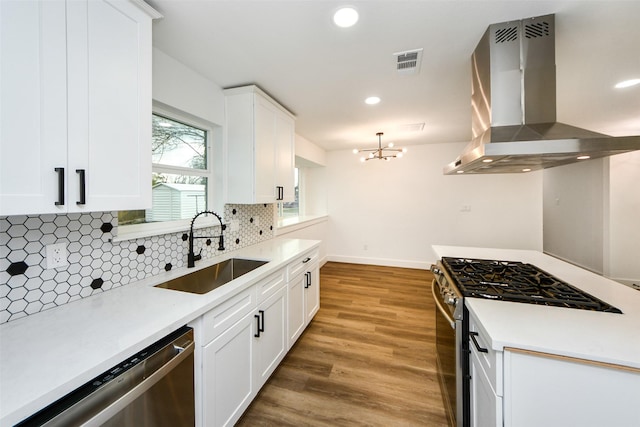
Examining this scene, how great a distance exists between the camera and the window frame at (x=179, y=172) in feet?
5.22

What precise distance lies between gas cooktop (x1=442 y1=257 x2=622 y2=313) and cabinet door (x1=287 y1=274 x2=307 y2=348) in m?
1.27

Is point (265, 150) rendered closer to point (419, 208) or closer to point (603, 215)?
point (419, 208)

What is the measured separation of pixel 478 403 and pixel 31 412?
161 centimetres

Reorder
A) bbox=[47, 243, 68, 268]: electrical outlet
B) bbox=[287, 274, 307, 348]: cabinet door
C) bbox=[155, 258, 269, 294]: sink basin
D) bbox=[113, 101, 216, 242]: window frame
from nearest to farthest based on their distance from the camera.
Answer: bbox=[47, 243, 68, 268]: electrical outlet → bbox=[113, 101, 216, 242]: window frame → bbox=[155, 258, 269, 294]: sink basin → bbox=[287, 274, 307, 348]: cabinet door

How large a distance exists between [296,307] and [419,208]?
3.51 m

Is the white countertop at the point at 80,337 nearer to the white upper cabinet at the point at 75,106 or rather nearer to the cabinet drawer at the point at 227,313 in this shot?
the cabinet drawer at the point at 227,313

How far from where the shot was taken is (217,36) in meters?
1.57

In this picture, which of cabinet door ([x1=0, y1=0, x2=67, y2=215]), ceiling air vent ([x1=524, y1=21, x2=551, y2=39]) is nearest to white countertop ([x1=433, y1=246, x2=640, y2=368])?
ceiling air vent ([x1=524, y1=21, x2=551, y2=39])

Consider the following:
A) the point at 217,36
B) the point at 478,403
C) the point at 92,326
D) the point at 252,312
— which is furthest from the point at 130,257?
the point at 478,403

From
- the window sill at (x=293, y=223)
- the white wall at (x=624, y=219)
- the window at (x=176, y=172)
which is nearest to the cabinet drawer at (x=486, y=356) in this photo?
the window at (x=176, y=172)

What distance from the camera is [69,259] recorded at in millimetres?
1230

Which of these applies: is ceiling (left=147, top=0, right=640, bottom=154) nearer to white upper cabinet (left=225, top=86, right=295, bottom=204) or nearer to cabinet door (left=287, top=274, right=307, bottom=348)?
white upper cabinet (left=225, top=86, right=295, bottom=204)

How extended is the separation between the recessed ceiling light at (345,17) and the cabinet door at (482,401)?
186 cm

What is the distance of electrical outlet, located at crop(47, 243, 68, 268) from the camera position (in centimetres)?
116
